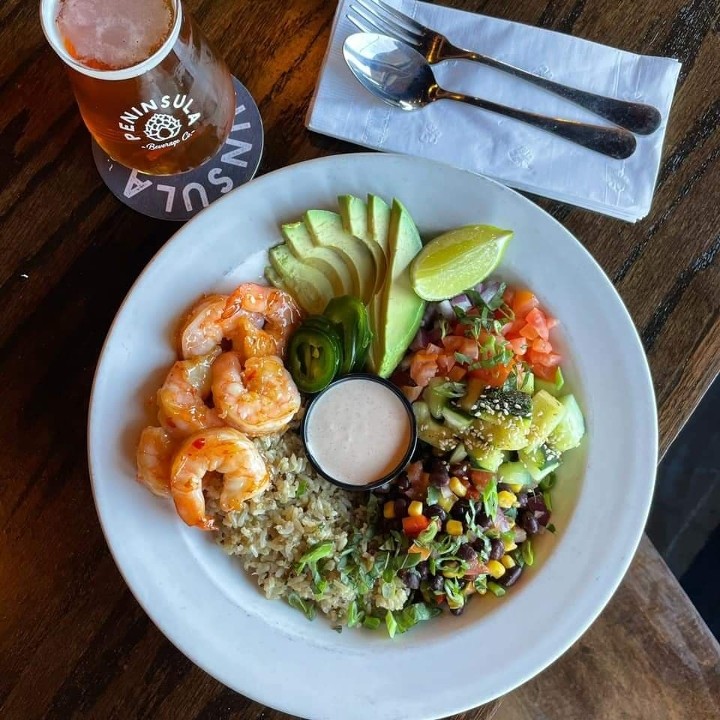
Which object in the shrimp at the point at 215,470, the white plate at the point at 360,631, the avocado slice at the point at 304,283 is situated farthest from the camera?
the avocado slice at the point at 304,283

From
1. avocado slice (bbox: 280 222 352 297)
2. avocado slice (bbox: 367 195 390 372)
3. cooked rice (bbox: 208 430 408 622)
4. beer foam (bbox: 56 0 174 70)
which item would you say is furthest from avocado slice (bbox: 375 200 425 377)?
beer foam (bbox: 56 0 174 70)

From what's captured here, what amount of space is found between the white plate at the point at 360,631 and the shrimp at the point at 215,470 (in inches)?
6.7

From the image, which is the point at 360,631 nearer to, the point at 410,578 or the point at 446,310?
the point at 410,578

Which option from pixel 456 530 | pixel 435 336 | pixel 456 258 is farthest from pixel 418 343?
pixel 456 530

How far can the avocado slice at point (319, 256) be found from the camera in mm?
1938

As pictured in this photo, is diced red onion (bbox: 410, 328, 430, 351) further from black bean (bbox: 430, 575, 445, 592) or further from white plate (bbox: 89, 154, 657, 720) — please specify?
black bean (bbox: 430, 575, 445, 592)

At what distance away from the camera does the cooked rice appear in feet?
6.34

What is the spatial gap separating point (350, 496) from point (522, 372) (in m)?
0.57

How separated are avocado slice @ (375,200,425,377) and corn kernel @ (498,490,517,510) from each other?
1.49 feet

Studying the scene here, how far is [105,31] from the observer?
1.52m

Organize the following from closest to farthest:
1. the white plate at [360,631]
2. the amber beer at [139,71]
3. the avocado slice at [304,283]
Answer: the amber beer at [139,71], the white plate at [360,631], the avocado slice at [304,283]

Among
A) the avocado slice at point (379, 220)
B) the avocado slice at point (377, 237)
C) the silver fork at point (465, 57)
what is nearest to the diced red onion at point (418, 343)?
the avocado slice at point (377, 237)

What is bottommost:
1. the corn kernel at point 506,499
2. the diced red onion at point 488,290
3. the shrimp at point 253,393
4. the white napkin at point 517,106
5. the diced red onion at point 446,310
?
the corn kernel at point 506,499

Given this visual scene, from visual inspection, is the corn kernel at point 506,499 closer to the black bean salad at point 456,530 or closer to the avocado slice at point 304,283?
the black bean salad at point 456,530
